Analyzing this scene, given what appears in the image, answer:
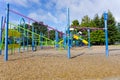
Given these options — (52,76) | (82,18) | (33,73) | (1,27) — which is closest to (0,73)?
(33,73)

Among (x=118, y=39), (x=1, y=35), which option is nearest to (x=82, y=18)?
(x=118, y=39)

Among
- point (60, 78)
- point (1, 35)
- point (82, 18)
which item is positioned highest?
point (82, 18)

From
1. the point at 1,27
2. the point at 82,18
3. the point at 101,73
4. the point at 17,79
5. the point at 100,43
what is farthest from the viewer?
the point at 82,18

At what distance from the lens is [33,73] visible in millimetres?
7969

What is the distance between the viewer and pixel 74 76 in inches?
297

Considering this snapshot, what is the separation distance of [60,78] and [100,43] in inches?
1816

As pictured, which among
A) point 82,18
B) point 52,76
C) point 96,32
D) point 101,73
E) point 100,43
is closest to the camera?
point 52,76

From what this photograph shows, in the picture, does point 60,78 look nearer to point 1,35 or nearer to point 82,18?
point 1,35

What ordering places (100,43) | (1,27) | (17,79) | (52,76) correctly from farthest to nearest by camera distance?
1. (100,43)
2. (1,27)
3. (52,76)
4. (17,79)

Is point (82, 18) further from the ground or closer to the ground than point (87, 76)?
further from the ground

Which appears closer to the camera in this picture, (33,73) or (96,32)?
(33,73)

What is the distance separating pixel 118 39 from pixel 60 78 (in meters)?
50.5

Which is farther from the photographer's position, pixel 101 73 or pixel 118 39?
pixel 118 39

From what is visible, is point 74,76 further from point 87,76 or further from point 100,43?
point 100,43
